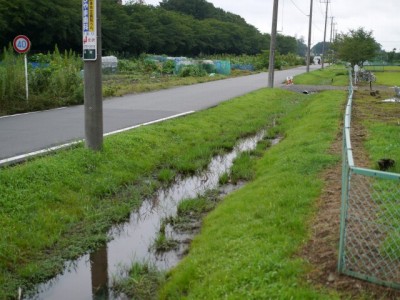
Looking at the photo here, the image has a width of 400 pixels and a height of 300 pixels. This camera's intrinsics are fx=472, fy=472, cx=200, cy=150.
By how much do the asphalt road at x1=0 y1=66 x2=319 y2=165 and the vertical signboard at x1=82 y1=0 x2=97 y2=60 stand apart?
229 centimetres

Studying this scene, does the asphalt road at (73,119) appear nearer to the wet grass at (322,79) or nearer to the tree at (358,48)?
the wet grass at (322,79)

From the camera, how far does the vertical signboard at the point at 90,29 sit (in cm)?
845

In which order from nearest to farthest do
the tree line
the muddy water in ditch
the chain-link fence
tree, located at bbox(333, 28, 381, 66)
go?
the chain-link fence, the muddy water in ditch, tree, located at bbox(333, 28, 381, 66), the tree line

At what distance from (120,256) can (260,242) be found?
1.81m

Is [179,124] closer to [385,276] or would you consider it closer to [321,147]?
[321,147]

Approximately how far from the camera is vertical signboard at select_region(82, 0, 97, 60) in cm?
845

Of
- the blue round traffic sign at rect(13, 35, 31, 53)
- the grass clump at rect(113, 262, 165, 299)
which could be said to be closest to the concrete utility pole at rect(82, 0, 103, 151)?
the grass clump at rect(113, 262, 165, 299)

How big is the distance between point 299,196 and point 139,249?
2.31 metres

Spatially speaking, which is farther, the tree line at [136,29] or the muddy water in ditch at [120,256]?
the tree line at [136,29]

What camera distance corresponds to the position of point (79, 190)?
7.55 m

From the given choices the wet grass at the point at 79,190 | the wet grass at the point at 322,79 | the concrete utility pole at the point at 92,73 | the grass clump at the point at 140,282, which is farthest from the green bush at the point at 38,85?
the wet grass at the point at 322,79

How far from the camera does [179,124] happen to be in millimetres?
13141

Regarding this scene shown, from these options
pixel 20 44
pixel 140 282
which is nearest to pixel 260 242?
Answer: pixel 140 282

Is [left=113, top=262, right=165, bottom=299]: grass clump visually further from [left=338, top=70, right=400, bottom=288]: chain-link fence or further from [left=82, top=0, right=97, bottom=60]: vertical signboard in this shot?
[left=82, top=0, right=97, bottom=60]: vertical signboard
